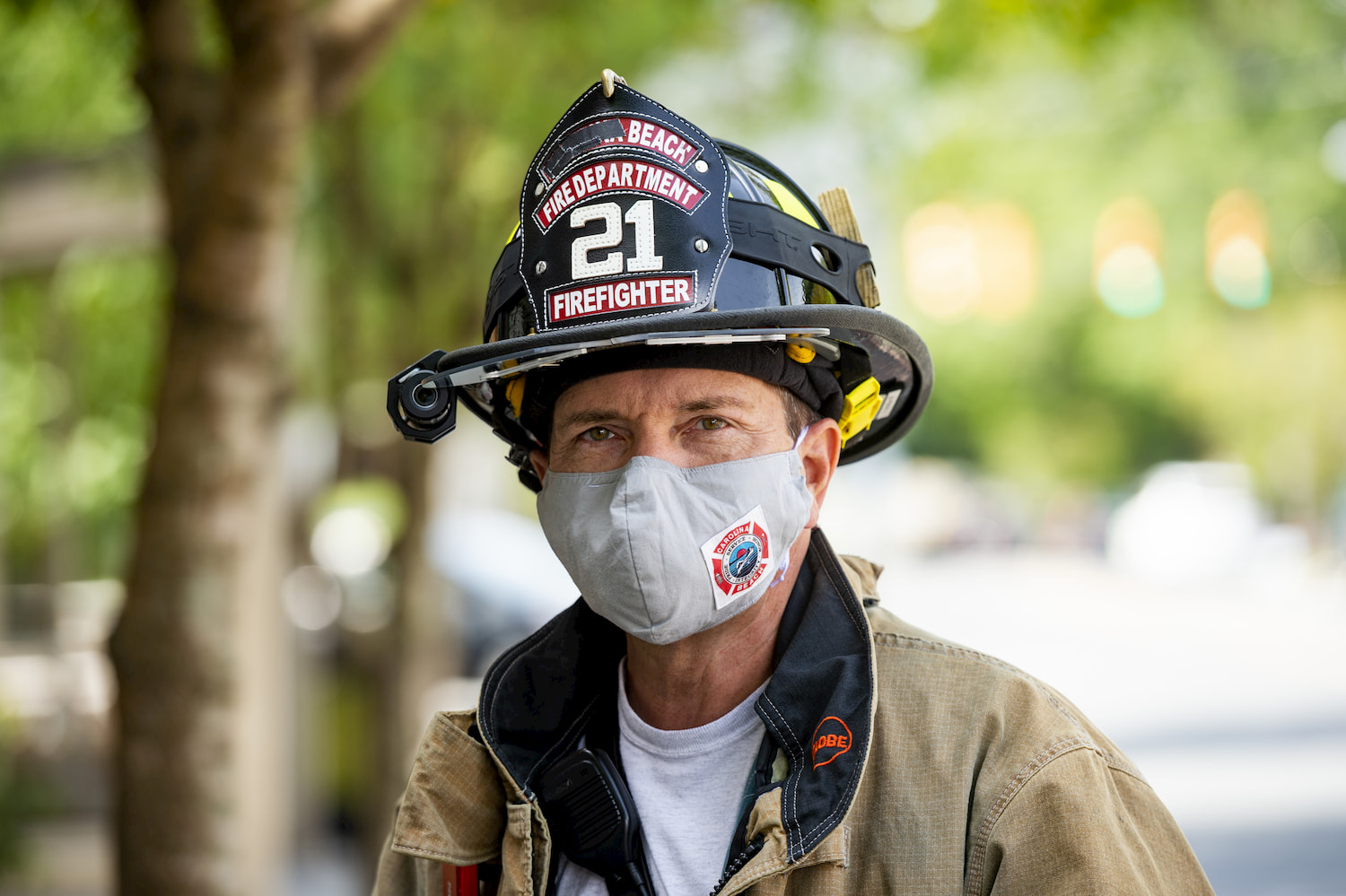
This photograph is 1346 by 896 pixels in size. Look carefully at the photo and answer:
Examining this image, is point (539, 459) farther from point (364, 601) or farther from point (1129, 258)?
point (1129, 258)

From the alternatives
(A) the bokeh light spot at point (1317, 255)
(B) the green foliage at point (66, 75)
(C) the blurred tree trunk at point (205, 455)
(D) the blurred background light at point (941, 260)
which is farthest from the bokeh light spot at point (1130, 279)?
(A) the bokeh light spot at point (1317, 255)

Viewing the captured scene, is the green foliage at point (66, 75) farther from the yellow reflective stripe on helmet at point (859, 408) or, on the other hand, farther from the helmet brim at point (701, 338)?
the yellow reflective stripe on helmet at point (859, 408)

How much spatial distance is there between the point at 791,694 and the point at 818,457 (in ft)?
1.37

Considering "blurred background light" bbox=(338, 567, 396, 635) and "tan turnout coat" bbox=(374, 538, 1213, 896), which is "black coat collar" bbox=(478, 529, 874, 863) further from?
"blurred background light" bbox=(338, 567, 396, 635)

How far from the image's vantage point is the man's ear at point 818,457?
2.16m

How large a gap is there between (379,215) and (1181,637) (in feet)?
46.8

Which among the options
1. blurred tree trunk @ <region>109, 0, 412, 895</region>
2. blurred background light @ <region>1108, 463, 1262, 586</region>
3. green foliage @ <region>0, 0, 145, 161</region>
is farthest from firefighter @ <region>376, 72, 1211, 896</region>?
blurred background light @ <region>1108, 463, 1262, 586</region>

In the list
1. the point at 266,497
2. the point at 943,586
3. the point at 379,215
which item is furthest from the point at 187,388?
the point at 943,586

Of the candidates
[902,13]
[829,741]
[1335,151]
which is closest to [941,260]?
[902,13]

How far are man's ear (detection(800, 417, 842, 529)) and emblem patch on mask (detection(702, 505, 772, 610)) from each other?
163 millimetres

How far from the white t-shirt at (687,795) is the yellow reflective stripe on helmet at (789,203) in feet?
2.49

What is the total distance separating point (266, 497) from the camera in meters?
4.05

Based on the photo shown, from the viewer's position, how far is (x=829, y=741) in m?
1.89

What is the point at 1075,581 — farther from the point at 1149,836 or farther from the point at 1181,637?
the point at 1149,836
